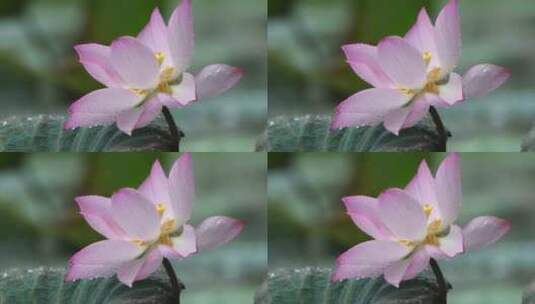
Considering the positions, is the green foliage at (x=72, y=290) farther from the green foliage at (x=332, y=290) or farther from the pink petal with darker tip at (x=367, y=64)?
the pink petal with darker tip at (x=367, y=64)

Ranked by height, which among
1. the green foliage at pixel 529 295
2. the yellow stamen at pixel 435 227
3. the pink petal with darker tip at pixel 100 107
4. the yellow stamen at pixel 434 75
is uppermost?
the yellow stamen at pixel 434 75

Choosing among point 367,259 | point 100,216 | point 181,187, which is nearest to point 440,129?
point 367,259

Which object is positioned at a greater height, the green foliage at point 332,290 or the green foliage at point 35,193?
the green foliage at point 35,193

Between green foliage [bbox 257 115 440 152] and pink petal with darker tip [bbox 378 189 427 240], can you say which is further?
green foliage [bbox 257 115 440 152]

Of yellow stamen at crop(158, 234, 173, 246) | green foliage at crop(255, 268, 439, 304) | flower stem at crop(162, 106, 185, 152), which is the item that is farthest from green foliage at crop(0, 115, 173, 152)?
green foliage at crop(255, 268, 439, 304)

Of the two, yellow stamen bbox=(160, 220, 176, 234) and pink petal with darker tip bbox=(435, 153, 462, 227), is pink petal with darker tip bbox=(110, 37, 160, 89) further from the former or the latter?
pink petal with darker tip bbox=(435, 153, 462, 227)

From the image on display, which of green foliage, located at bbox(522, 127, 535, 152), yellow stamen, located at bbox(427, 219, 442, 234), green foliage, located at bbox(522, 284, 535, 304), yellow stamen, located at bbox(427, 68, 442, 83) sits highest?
yellow stamen, located at bbox(427, 68, 442, 83)

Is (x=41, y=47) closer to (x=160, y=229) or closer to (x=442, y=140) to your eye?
(x=160, y=229)

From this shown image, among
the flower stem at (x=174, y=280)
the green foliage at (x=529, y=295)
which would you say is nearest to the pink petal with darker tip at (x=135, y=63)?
the flower stem at (x=174, y=280)
